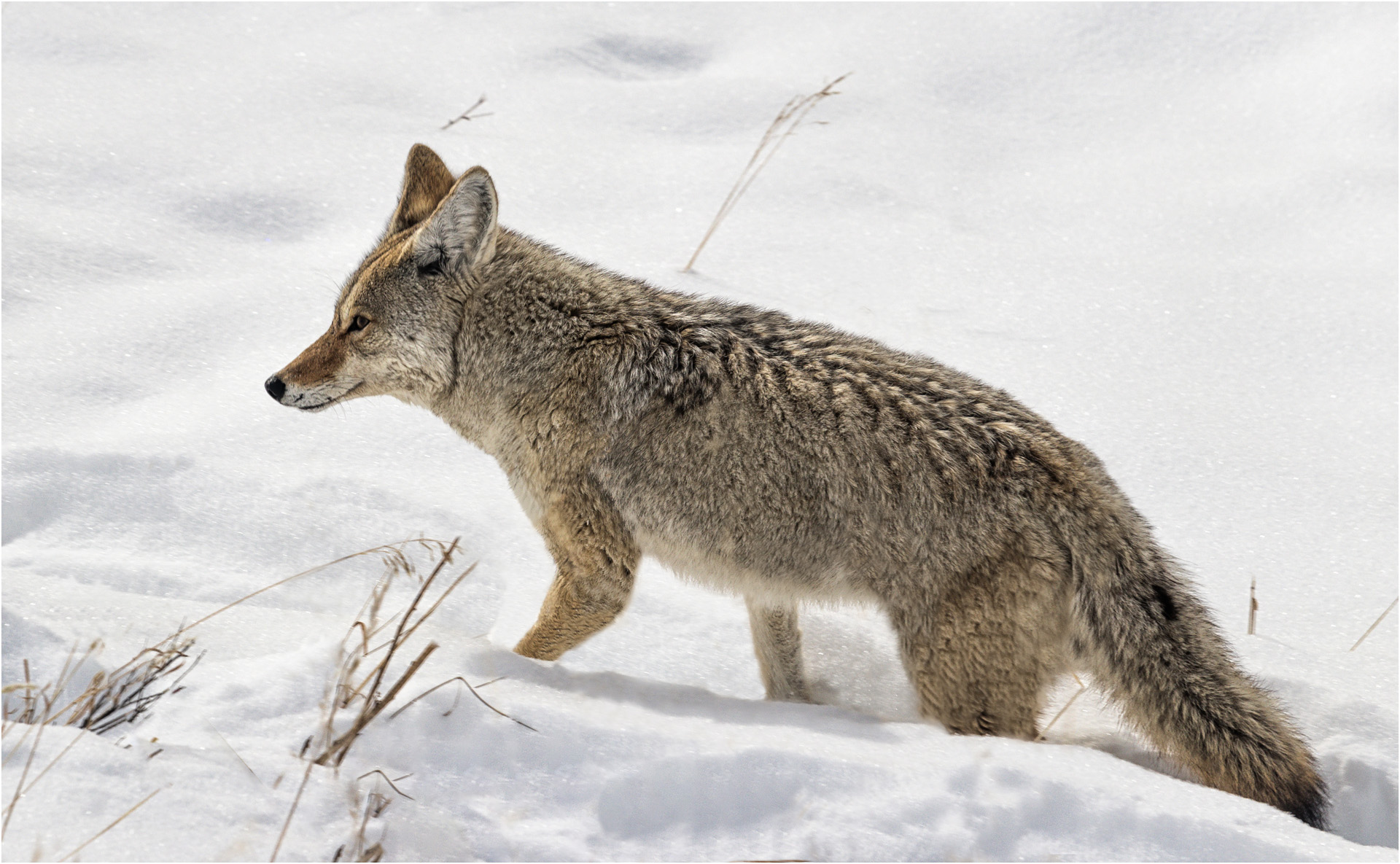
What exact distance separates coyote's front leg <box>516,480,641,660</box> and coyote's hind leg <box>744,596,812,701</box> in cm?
60

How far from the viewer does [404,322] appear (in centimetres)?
425

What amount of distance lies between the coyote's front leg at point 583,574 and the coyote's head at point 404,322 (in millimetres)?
779

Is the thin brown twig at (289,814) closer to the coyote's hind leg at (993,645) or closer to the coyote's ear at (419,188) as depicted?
the coyote's hind leg at (993,645)

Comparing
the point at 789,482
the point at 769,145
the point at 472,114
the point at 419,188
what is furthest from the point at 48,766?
the point at 769,145

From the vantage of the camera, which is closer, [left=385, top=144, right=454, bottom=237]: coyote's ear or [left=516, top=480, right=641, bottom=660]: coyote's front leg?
[left=516, top=480, right=641, bottom=660]: coyote's front leg

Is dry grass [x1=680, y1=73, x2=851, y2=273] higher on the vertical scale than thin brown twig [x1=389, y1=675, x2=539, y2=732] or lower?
higher

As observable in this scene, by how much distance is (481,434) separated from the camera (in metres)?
4.33

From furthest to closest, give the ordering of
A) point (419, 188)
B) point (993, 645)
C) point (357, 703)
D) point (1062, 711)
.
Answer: point (419, 188) → point (1062, 711) → point (993, 645) → point (357, 703)

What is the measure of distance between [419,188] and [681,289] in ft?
6.87

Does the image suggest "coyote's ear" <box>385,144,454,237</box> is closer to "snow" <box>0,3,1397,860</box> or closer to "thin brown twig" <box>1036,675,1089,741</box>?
Result: "snow" <box>0,3,1397,860</box>

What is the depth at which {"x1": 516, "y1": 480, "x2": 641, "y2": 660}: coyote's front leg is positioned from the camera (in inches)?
158

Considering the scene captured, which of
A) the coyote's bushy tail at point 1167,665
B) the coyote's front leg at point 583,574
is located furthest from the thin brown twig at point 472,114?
the coyote's bushy tail at point 1167,665

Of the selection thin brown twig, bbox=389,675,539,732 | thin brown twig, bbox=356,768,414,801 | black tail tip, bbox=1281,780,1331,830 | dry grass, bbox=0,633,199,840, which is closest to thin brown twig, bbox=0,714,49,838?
dry grass, bbox=0,633,199,840

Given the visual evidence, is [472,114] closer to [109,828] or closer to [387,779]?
[387,779]
